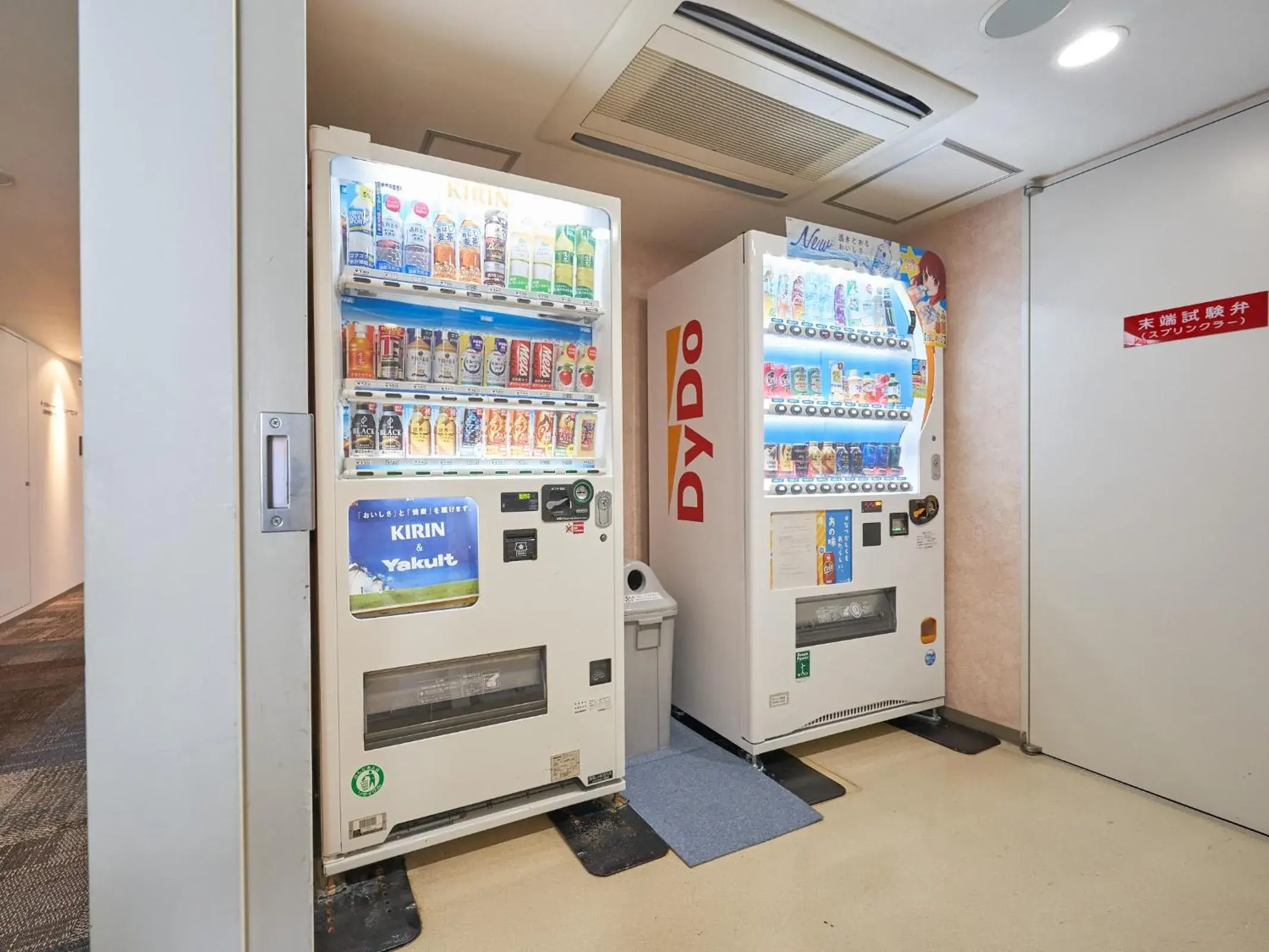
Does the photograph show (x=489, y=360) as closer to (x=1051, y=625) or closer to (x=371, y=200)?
(x=371, y=200)

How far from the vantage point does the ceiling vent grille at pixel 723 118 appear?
211cm

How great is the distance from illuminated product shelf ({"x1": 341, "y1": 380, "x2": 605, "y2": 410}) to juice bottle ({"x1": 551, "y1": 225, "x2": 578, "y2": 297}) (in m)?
0.40

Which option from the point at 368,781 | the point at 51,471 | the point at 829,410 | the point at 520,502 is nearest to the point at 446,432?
the point at 520,502

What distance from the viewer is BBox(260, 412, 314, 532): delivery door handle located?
0.84 m

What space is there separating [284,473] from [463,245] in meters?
1.61

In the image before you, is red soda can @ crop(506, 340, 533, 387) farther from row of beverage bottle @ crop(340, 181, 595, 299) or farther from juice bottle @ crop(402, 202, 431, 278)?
juice bottle @ crop(402, 202, 431, 278)

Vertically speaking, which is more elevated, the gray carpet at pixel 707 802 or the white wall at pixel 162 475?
the white wall at pixel 162 475

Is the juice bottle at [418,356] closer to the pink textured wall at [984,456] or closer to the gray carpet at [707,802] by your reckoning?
the gray carpet at [707,802]

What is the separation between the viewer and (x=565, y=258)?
2.38m

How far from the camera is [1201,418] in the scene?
7.86 ft

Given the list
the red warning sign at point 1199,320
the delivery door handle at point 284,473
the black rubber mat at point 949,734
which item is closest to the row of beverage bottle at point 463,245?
the delivery door handle at point 284,473

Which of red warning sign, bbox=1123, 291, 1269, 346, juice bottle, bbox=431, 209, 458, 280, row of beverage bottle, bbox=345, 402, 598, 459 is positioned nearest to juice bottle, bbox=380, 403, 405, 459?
row of beverage bottle, bbox=345, 402, 598, 459

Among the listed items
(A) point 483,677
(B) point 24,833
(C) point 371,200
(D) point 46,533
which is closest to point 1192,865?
(A) point 483,677

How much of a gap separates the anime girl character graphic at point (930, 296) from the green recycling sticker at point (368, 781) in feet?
10.1
